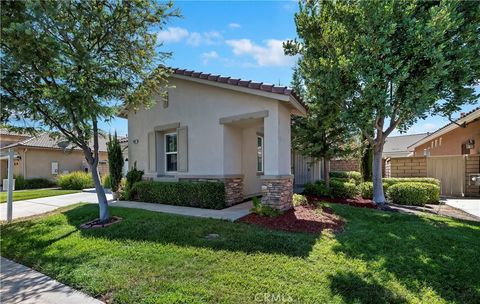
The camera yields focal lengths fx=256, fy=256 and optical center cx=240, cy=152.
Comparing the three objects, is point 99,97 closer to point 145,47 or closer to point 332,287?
point 145,47

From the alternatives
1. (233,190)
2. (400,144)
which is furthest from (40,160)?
(400,144)

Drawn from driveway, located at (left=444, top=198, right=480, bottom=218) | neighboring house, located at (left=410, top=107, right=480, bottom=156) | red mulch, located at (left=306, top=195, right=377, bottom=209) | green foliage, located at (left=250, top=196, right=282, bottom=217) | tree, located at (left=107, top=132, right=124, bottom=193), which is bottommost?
driveway, located at (left=444, top=198, right=480, bottom=218)

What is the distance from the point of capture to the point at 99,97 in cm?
720

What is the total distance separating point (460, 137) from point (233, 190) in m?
15.3

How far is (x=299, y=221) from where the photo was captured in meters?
7.42

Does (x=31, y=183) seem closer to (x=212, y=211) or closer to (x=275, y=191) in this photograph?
(x=212, y=211)

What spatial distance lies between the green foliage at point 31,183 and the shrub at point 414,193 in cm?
2595

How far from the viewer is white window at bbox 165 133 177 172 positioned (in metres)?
11.6

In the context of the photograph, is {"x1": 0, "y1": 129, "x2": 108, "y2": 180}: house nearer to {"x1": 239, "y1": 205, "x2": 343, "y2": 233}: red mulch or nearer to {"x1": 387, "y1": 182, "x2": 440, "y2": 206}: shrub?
{"x1": 239, "y1": 205, "x2": 343, "y2": 233}: red mulch

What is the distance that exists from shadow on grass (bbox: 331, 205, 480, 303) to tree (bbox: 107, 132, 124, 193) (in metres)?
10.5

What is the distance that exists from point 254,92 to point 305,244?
5082 millimetres

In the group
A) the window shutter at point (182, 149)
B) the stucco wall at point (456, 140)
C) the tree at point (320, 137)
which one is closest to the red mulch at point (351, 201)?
the tree at point (320, 137)

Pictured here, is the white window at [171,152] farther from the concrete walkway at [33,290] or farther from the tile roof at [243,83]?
the concrete walkway at [33,290]

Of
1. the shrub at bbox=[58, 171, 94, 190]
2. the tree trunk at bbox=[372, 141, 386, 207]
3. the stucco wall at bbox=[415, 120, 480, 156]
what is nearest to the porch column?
the tree trunk at bbox=[372, 141, 386, 207]
